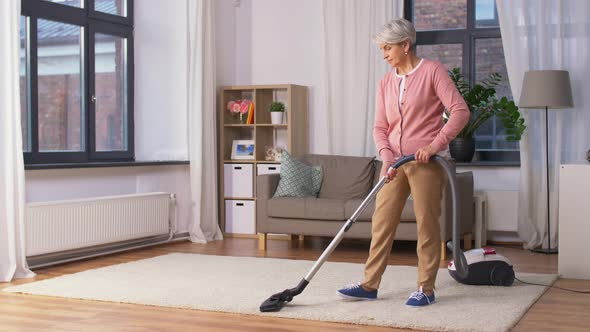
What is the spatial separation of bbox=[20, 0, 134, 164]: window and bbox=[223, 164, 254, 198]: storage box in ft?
3.04

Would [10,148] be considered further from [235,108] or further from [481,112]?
[481,112]

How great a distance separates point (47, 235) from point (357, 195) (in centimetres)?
248

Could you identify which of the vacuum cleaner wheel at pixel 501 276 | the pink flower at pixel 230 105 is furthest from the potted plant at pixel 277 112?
the vacuum cleaner wheel at pixel 501 276

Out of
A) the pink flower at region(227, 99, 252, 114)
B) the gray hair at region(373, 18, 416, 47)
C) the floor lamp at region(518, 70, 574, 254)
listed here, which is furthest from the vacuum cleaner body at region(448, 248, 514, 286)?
the pink flower at region(227, 99, 252, 114)

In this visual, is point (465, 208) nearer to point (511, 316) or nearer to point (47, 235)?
point (511, 316)

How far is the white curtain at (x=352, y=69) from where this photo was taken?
745 centimetres

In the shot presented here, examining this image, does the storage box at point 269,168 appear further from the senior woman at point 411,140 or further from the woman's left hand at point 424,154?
the woman's left hand at point 424,154

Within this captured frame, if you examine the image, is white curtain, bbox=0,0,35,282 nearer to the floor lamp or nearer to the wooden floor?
the wooden floor

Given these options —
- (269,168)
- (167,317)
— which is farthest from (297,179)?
(167,317)

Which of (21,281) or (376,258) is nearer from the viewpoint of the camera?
(376,258)

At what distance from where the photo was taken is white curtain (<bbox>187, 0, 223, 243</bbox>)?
24.4 ft

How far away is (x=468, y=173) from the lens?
6719 millimetres

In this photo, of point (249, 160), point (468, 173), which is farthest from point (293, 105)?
point (468, 173)

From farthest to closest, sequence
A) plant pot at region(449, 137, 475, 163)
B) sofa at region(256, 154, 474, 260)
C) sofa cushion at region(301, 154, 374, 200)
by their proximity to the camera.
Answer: plant pot at region(449, 137, 475, 163) → sofa cushion at region(301, 154, 374, 200) → sofa at region(256, 154, 474, 260)
